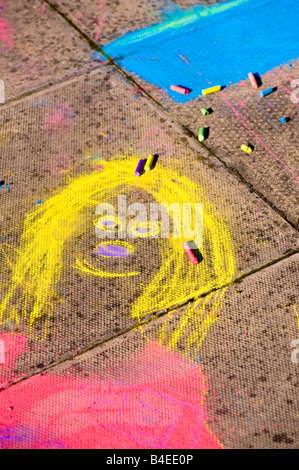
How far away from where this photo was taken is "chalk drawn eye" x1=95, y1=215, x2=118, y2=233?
4738 millimetres

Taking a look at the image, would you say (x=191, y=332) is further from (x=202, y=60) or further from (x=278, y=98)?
(x=202, y=60)

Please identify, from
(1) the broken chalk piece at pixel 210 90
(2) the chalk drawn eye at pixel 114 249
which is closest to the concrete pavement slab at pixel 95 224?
(2) the chalk drawn eye at pixel 114 249

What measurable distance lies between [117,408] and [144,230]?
5.61ft

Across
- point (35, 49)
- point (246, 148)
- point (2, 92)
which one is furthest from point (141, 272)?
point (35, 49)

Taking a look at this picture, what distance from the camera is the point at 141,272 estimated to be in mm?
4449

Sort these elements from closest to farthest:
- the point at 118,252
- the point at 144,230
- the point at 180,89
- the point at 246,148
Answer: the point at 118,252, the point at 144,230, the point at 246,148, the point at 180,89

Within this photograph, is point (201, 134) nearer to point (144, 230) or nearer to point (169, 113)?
point (169, 113)

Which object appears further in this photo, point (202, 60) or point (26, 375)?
point (202, 60)

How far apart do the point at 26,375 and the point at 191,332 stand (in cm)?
147

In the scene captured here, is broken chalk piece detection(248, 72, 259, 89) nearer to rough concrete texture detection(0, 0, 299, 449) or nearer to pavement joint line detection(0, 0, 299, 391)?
rough concrete texture detection(0, 0, 299, 449)

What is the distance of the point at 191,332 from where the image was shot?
163 inches

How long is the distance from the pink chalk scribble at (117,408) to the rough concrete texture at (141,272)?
0.04 feet

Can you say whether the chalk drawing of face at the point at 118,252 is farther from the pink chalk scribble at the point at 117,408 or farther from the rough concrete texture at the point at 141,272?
the pink chalk scribble at the point at 117,408
